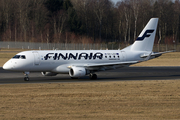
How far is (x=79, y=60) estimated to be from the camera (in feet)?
116

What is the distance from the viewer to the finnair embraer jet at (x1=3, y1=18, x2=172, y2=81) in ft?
109

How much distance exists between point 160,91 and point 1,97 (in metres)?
11.5

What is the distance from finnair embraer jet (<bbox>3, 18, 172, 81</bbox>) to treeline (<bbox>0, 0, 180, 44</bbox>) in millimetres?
82236

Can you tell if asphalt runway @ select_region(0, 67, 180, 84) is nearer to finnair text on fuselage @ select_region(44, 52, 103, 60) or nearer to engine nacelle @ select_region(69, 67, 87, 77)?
engine nacelle @ select_region(69, 67, 87, 77)

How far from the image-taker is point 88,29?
143m

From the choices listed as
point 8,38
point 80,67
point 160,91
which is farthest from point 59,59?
point 8,38

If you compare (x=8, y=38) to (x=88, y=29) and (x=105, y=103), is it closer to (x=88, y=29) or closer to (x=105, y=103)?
(x=88, y=29)

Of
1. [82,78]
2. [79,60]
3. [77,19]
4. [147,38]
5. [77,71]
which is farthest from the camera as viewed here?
[77,19]

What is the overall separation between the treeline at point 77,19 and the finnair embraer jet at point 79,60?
82.2m

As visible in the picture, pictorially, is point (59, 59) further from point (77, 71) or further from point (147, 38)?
point (147, 38)

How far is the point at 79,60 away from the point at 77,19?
312ft

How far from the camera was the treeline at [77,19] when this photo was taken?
12750 centimetres

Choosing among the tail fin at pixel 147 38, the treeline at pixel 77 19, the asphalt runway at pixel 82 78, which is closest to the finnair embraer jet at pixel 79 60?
the tail fin at pixel 147 38

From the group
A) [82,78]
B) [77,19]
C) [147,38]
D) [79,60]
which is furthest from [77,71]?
[77,19]
